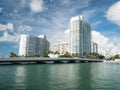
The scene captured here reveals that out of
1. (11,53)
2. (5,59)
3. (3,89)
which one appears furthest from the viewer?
(11,53)

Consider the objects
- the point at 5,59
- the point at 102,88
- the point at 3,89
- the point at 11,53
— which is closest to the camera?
the point at 3,89

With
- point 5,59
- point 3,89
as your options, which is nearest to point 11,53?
point 5,59

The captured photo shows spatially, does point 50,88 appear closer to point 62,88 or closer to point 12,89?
point 62,88

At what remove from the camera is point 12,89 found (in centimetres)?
2519

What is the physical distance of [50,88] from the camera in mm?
26328

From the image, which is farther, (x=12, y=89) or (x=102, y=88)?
(x=102, y=88)

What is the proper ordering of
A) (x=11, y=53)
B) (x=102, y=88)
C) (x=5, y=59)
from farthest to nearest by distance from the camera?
1. (x=11, y=53)
2. (x=5, y=59)
3. (x=102, y=88)

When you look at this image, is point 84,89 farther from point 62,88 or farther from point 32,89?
point 32,89

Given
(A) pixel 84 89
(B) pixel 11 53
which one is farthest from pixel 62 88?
(B) pixel 11 53

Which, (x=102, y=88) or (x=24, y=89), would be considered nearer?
(x=24, y=89)

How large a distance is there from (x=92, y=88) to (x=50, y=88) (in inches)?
286

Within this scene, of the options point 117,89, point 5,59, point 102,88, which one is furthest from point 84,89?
point 5,59

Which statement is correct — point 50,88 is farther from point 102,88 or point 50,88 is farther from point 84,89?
point 102,88

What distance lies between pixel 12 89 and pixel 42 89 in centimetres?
493
